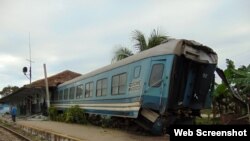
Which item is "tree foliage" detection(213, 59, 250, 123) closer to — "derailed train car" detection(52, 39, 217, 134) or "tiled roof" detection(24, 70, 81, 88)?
"derailed train car" detection(52, 39, 217, 134)

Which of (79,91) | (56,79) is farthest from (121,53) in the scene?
(56,79)

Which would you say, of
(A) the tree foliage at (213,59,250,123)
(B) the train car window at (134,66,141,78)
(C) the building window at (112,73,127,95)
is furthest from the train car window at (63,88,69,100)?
(B) the train car window at (134,66,141,78)

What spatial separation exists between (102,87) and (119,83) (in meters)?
2.54

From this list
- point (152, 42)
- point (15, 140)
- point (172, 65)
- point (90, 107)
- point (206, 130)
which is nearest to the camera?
point (206, 130)

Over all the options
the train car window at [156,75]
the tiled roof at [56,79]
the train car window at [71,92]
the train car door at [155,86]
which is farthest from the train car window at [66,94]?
the train car window at [156,75]

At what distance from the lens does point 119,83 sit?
15.6m

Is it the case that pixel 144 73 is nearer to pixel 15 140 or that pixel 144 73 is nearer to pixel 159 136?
pixel 159 136

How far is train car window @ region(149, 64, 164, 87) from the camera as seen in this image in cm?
1233

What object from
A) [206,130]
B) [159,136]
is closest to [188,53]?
[159,136]

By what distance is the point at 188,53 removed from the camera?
12234 mm

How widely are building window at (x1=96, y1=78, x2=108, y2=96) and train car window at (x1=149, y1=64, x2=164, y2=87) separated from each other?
4.78 metres

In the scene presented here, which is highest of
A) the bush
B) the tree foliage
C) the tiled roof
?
the tiled roof

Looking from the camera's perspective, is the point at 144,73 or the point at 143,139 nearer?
the point at 143,139

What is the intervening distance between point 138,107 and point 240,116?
3484 millimetres
